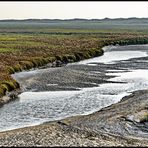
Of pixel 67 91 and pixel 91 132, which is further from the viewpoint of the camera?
pixel 67 91

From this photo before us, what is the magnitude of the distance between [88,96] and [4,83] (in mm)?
10453

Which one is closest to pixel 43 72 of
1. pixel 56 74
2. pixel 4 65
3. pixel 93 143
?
pixel 56 74

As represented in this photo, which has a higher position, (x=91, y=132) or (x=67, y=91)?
(x=91, y=132)

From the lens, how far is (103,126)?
3112 cm

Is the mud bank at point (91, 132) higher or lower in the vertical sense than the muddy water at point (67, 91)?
higher

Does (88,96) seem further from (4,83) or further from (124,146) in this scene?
(124,146)

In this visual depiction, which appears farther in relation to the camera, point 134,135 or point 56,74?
point 56,74

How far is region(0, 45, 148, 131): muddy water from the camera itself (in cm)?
3691

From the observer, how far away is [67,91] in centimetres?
5022

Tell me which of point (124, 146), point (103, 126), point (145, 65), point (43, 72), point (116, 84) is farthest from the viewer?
point (145, 65)

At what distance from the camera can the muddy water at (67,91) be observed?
36.9 meters

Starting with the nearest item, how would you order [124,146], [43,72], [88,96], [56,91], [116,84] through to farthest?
[124,146] → [88,96] → [56,91] → [116,84] → [43,72]

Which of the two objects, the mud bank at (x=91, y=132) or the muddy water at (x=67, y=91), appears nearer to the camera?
the mud bank at (x=91, y=132)

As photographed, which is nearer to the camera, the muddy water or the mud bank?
the mud bank
